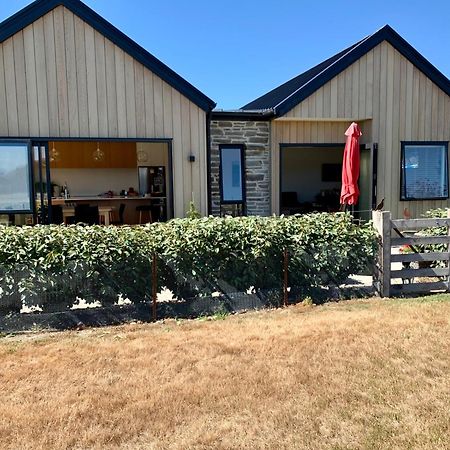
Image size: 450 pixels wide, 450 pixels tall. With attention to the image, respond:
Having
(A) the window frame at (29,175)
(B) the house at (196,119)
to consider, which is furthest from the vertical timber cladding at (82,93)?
(A) the window frame at (29,175)

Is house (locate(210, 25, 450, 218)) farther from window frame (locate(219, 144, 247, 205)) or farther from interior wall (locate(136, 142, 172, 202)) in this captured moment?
interior wall (locate(136, 142, 172, 202))

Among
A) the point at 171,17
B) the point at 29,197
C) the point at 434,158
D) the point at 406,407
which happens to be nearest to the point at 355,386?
the point at 406,407

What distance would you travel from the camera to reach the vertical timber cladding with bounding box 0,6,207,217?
26.7 feet

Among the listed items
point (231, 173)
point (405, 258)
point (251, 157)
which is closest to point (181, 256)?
point (405, 258)

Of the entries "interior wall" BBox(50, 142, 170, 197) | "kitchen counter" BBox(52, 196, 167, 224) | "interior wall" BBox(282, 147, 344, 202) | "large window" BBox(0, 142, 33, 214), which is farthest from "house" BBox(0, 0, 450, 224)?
"interior wall" BBox(282, 147, 344, 202)

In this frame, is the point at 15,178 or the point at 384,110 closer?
the point at 15,178

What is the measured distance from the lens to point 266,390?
351 centimetres

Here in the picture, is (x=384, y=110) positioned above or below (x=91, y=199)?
above

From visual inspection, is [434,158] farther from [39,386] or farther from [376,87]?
[39,386]

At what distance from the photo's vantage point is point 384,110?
10.3 metres

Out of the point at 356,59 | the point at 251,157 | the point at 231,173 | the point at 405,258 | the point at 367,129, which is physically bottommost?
the point at 405,258

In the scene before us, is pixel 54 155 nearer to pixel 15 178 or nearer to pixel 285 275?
pixel 15 178

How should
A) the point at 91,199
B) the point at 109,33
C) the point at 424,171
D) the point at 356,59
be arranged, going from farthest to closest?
the point at 91,199 < the point at 424,171 < the point at 356,59 < the point at 109,33

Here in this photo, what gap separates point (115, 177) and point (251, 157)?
7279 millimetres
